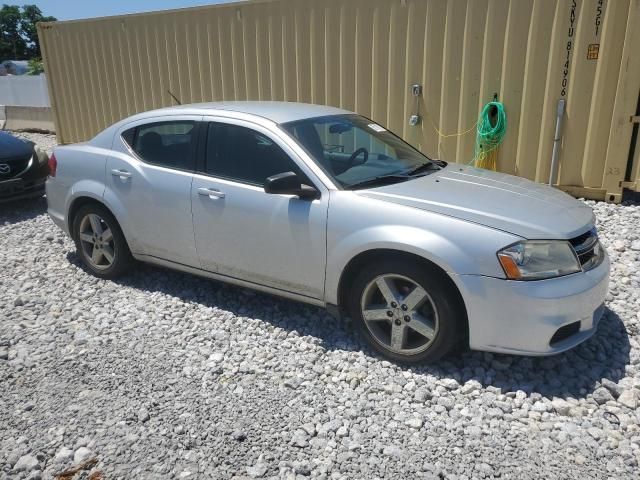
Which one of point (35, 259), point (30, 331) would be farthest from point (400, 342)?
point (35, 259)

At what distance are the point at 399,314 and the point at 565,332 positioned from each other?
970mm

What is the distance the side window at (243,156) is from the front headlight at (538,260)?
58.3 inches

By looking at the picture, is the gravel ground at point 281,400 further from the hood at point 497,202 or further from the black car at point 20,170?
the black car at point 20,170

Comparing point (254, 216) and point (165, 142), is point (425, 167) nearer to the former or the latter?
point (254, 216)

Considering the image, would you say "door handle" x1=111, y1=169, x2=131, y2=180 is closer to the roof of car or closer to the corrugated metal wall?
the roof of car

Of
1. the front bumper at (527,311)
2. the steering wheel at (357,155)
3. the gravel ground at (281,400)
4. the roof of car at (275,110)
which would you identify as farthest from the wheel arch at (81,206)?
the front bumper at (527,311)

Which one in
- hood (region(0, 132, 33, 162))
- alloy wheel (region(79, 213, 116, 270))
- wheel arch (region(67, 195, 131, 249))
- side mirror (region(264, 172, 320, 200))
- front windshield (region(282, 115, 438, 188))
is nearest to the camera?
side mirror (region(264, 172, 320, 200))

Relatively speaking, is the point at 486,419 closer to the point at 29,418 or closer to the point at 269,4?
the point at 29,418

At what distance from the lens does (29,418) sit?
311cm

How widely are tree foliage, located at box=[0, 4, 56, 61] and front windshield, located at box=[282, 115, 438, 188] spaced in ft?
246

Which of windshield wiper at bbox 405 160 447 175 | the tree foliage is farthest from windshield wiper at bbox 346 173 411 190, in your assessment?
the tree foliage

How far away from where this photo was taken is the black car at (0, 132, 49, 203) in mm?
7328

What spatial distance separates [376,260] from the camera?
3402 mm

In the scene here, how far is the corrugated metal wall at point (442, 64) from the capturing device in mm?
6137
